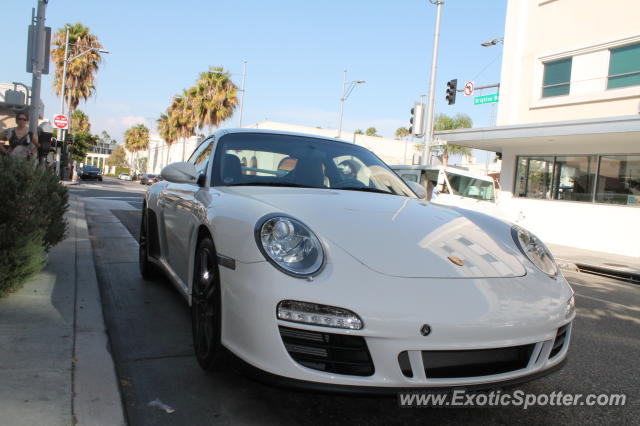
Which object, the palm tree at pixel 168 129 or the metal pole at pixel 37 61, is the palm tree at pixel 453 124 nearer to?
the metal pole at pixel 37 61

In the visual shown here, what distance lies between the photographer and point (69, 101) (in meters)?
32.9

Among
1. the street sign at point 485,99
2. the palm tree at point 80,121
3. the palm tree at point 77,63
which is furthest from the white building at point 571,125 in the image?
the palm tree at point 80,121

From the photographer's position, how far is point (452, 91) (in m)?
18.4

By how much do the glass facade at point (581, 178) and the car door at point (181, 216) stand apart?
12.7m

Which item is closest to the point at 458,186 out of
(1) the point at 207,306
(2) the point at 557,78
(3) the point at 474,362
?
(2) the point at 557,78

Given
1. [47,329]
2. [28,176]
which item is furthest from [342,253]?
[28,176]

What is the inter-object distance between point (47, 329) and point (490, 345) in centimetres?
263

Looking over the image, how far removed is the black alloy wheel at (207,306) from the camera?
241cm

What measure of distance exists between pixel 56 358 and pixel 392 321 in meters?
1.89

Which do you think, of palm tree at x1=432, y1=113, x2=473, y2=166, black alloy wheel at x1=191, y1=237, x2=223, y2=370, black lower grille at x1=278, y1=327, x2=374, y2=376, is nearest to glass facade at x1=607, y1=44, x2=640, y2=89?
palm tree at x1=432, y1=113, x2=473, y2=166

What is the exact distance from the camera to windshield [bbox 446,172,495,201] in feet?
45.6

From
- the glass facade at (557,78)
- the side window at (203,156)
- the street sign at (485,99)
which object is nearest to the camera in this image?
the side window at (203,156)

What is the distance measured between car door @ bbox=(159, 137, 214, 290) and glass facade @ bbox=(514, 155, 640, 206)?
1268 centimetres

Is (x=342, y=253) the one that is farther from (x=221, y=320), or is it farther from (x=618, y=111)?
(x=618, y=111)
